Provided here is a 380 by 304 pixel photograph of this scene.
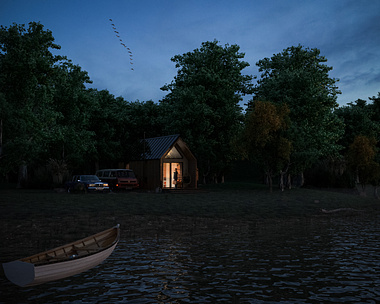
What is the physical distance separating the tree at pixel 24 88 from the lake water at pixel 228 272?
876 inches

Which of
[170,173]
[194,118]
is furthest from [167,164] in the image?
[194,118]

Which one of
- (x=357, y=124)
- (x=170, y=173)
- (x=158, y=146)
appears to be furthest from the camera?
(x=357, y=124)

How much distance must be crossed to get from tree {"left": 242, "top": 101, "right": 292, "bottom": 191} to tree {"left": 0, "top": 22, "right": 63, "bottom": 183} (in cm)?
1828

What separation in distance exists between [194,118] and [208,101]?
11.5ft

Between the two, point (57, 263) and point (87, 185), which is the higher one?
point (87, 185)

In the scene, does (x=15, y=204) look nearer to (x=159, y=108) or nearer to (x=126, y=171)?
(x=126, y=171)

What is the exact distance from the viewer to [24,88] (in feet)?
121

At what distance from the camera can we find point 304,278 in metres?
10.2

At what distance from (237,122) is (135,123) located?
1241 cm

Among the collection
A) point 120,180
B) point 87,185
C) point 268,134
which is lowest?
point 87,185

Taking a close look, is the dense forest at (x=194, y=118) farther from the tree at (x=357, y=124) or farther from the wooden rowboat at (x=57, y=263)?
the wooden rowboat at (x=57, y=263)

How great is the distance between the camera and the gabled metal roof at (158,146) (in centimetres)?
4220

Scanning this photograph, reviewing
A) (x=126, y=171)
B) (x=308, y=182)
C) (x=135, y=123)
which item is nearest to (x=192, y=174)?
(x=126, y=171)

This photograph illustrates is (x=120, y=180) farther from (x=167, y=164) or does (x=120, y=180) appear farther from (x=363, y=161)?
(x=363, y=161)
